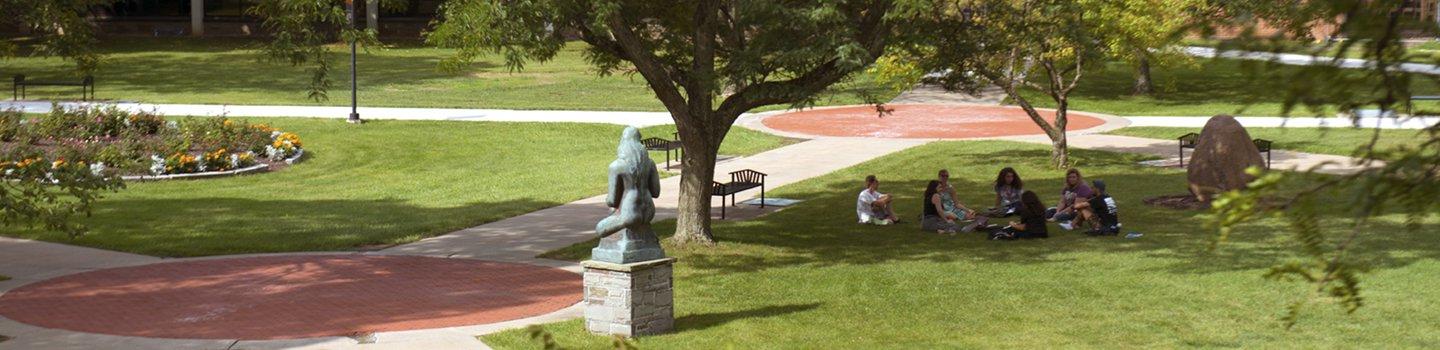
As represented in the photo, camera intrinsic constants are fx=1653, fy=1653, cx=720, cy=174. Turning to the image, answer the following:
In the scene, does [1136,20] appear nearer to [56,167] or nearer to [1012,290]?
[1012,290]

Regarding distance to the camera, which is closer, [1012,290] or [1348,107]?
[1348,107]

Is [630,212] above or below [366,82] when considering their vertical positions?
below

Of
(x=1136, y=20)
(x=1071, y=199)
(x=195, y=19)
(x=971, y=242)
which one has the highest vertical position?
(x=195, y=19)

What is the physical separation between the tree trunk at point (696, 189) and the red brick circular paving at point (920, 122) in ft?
50.1

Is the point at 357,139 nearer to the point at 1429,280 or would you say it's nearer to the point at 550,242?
the point at 550,242

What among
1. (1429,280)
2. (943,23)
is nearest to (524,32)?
(943,23)

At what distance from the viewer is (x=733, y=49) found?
62.9ft

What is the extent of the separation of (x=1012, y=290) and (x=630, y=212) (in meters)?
4.49

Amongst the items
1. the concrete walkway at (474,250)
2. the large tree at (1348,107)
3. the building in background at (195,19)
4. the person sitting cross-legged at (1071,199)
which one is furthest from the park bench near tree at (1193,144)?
the building in background at (195,19)

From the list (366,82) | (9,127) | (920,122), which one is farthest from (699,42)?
(366,82)

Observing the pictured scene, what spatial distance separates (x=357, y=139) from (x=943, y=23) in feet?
51.8

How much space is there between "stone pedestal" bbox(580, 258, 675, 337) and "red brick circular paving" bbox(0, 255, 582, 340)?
1430 mm

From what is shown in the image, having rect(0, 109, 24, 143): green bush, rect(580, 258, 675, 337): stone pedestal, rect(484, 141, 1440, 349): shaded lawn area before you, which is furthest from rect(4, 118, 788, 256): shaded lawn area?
rect(580, 258, 675, 337): stone pedestal

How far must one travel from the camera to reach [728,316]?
51.4 ft
